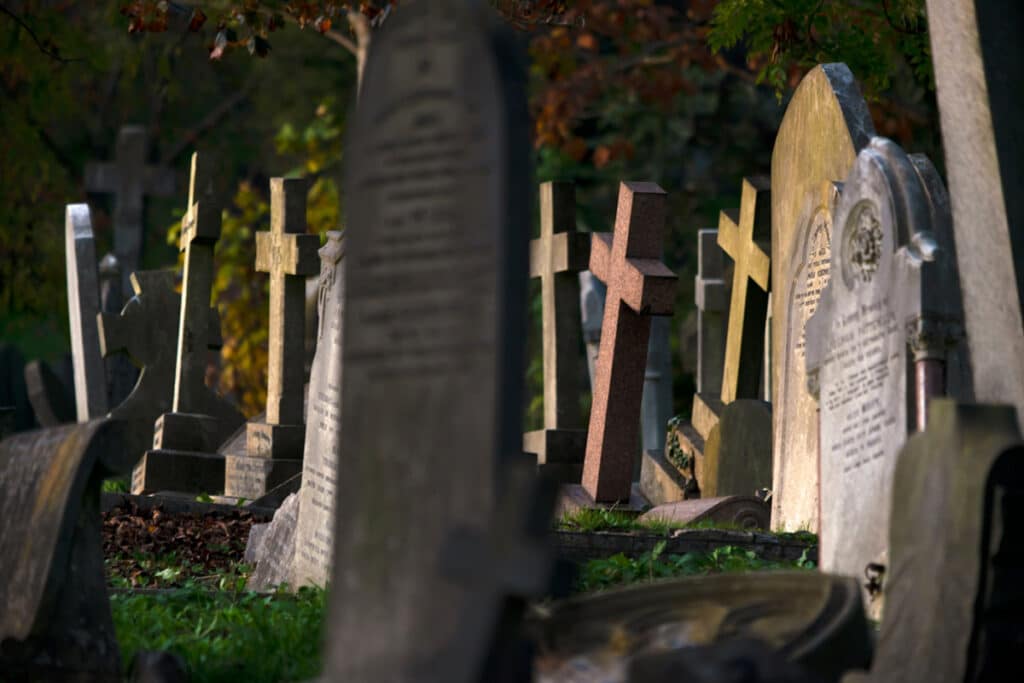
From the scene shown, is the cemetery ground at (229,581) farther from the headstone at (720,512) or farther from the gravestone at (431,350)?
the gravestone at (431,350)

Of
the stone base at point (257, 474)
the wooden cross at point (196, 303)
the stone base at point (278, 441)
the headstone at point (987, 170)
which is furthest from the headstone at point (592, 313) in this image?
the headstone at point (987, 170)

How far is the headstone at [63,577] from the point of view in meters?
5.54

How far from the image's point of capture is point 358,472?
4008 millimetres

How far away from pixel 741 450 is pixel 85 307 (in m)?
6.06

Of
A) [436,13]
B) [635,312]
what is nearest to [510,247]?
[436,13]

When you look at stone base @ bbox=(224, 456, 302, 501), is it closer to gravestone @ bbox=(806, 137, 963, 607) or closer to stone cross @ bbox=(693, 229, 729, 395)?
stone cross @ bbox=(693, 229, 729, 395)

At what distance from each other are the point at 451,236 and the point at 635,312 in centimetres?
626

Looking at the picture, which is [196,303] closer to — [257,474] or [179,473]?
[179,473]

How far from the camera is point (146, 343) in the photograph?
1416 cm

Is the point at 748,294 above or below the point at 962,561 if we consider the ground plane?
above

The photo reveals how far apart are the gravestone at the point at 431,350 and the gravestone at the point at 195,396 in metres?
8.26

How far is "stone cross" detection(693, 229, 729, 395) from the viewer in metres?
14.2

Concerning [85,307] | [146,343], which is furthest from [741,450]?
[85,307]

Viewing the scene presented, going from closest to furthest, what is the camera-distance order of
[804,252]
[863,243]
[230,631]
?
[230,631]
[863,243]
[804,252]
